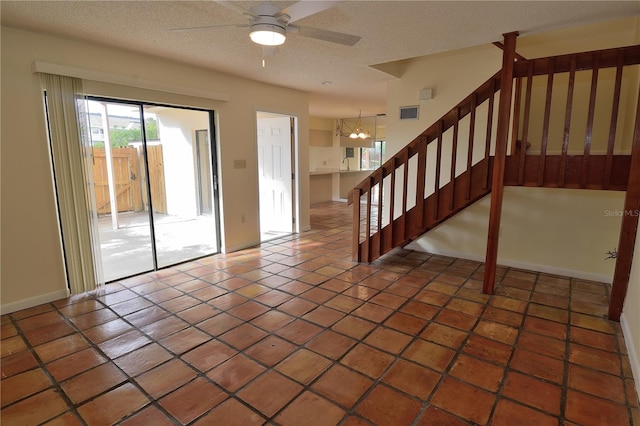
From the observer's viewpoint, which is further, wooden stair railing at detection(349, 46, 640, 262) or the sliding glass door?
the sliding glass door

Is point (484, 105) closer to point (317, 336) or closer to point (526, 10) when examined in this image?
point (526, 10)

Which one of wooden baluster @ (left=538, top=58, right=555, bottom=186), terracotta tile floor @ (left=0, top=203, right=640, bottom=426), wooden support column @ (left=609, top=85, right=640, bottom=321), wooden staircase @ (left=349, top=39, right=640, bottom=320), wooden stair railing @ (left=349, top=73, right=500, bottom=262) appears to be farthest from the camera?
wooden stair railing @ (left=349, top=73, right=500, bottom=262)

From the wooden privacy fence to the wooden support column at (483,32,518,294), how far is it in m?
5.11

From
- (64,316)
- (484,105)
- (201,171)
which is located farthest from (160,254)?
(484,105)

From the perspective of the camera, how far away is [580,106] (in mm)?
3531

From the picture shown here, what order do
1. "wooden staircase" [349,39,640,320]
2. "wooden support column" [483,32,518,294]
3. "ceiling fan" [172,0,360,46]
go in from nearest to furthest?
1. "ceiling fan" [172,0,360,46]
2. "wooden staircase" [349,39,640,320]
3. "wooden support column" [483,32,518,294]

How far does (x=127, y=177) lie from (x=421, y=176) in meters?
5.54

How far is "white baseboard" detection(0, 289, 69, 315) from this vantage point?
291cm

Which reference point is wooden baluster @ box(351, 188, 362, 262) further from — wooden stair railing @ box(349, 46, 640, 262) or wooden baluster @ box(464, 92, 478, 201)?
wooden baluster @ box(464, 92, 478, 201)

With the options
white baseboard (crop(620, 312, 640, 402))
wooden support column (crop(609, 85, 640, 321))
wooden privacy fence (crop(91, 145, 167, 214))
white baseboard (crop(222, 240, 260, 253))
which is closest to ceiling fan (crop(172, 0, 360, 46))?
wooden support column (crop(609, 85, 640, 321))

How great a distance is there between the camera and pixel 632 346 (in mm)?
2236

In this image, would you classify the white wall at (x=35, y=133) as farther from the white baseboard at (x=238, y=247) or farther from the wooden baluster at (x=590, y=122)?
the wooden baluster at (x=590, y=122)

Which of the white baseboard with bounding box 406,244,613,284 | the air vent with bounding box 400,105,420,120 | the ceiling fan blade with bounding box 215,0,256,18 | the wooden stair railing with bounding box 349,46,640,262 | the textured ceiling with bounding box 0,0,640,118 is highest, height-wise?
the textured ceiling with bounding box 0,0,640,118

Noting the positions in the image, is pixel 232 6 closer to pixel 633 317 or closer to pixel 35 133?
pixel 35 133
